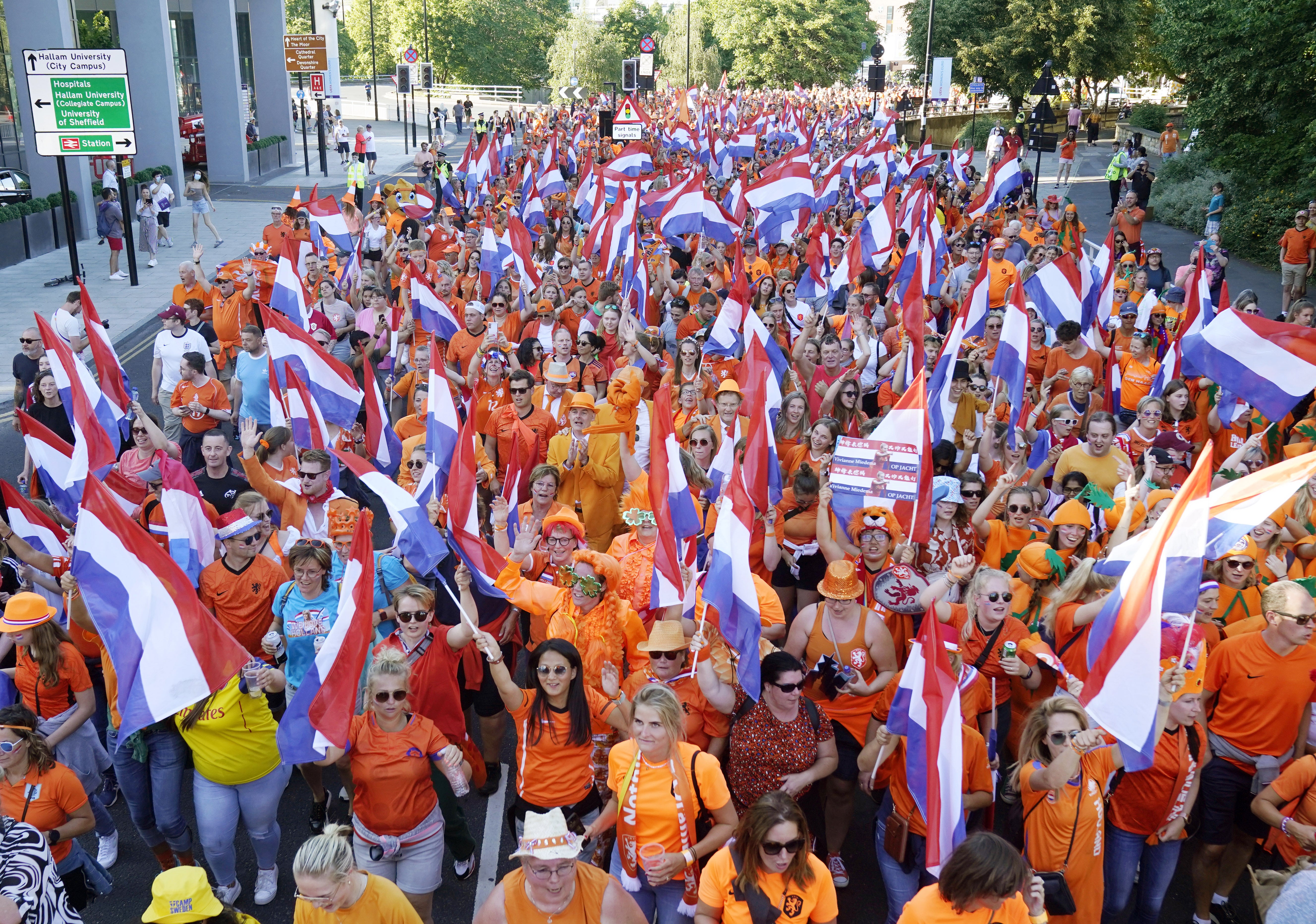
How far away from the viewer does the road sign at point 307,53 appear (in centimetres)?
3781

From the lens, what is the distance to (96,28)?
149 ft

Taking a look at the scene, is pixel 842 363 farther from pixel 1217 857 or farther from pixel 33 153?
pixel 33 153

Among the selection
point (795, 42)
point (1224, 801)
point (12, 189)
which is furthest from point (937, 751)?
point (795, 42)

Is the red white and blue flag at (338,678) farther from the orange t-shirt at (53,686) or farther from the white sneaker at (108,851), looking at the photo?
the white sneaker at (108,851)

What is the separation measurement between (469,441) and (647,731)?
2.63 m

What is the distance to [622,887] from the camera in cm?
430

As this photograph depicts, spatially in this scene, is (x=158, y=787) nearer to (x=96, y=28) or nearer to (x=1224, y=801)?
(x=1224, y=801)

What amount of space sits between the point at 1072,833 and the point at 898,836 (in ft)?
2.41

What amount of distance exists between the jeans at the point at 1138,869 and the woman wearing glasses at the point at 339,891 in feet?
9.99

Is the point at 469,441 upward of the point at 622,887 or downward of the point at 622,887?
upward

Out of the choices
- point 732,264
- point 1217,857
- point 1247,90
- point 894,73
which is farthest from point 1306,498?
point 894,73

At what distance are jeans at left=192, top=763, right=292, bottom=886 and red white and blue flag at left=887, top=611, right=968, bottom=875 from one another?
2.76 meters

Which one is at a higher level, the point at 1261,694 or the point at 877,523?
the point at 877,523

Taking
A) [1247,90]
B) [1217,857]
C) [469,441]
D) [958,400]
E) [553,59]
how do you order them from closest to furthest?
[1217,857]
[469,441]
[958,400]
[1247,90]
[553,59]
